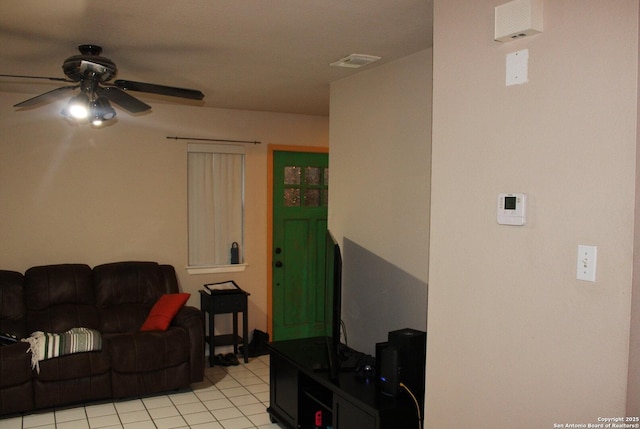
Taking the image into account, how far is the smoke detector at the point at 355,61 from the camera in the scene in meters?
3.49

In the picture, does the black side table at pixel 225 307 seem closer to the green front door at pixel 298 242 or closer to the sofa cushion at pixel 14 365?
the green front door at pixel 298 242

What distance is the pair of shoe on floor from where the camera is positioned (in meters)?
5.34

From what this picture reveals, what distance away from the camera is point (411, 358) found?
2928 millimetres

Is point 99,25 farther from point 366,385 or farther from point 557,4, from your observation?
point 366,385

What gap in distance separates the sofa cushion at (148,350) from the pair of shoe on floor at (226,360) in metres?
0.88

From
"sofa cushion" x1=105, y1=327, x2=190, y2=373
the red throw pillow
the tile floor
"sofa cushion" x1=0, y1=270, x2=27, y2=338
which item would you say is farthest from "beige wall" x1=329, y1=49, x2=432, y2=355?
"sofa cushion" x1=0, y1=270, x2=27, y2=338

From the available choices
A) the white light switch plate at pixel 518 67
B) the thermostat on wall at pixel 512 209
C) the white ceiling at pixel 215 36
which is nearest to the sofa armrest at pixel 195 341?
the white ceiling at pixel 215 36

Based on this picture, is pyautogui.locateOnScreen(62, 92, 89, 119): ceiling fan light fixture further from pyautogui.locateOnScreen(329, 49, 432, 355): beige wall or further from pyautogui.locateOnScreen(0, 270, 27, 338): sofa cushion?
pyautogui.locateOnScreen(0, 270, 27, 338): sofa cushion

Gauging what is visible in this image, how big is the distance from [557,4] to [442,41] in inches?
23.0

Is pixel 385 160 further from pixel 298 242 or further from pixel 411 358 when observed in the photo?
pixel 298 242

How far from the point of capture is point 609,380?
175 centimetres

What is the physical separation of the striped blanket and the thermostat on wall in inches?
132

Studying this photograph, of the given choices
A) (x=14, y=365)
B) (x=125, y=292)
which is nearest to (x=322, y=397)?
(x=14, y=365)

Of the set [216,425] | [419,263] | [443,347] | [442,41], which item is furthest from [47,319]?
[442,41]
